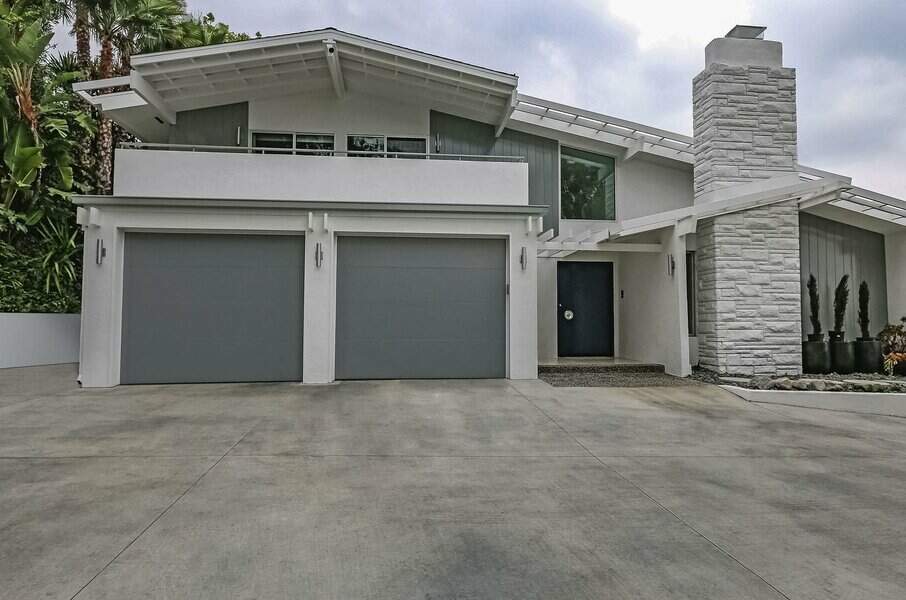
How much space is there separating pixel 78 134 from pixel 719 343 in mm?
15233

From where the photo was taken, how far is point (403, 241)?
9508 millimetres

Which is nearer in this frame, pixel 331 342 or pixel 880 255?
pixel 331 342

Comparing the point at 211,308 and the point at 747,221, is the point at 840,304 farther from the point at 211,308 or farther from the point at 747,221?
the point at 211,308

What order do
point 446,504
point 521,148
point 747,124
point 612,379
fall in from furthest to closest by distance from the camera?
point 521,148 → point 747,124 → point 612,379 → point 446,504

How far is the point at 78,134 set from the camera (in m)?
13.0

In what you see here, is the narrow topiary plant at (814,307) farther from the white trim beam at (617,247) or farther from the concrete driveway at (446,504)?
the concrete driveway at (446,504)

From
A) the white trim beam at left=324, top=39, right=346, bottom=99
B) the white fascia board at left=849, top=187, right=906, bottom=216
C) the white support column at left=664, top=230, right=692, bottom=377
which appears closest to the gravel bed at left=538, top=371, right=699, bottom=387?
the white support column at left=664, top=230, right=692, bottom=377

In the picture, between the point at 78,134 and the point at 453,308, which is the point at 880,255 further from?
the point at 78,134

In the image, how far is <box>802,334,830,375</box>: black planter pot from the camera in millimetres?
9500

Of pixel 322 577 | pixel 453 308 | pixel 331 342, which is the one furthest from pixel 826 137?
pixel 322 577

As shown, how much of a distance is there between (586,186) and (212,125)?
8345 millimetres

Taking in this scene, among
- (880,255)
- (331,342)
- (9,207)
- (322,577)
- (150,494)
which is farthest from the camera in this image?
(9,207)

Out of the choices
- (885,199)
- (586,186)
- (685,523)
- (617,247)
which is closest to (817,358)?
(885,199)

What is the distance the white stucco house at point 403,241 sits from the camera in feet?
29.3
